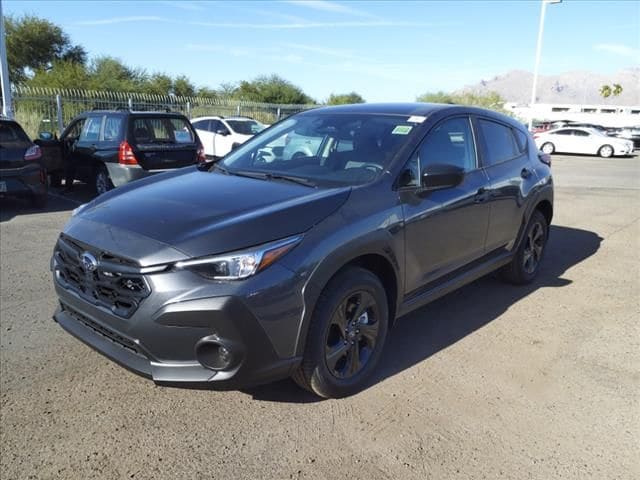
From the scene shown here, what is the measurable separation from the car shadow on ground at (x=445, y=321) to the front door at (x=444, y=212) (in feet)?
1.74

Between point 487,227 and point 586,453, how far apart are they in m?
2.01

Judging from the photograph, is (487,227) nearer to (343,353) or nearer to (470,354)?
(470,354)

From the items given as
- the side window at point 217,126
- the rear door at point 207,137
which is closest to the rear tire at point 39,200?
the rear door at point 207,137

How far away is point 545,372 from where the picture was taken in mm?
3686

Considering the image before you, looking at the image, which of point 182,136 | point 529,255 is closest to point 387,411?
point 529,255

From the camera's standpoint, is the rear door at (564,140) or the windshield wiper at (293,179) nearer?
the windshield wiper at (293,179)

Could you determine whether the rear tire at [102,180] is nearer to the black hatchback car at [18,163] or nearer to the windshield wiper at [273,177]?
the black hatchback car at [18,163]

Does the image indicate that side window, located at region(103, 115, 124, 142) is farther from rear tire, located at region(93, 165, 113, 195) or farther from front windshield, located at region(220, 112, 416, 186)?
front windshield, located at region(220, 112, 416, 186)

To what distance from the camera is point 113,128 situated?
9062 millimetres

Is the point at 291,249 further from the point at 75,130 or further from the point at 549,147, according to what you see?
the point at 549,147

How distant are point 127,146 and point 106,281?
6506 mm

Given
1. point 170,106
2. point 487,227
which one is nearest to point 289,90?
point 170,106

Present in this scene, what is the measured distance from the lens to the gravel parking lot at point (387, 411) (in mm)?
2656

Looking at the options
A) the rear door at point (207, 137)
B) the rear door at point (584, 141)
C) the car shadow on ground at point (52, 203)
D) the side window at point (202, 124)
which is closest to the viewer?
the car shadow on ground at point (52, 203)
